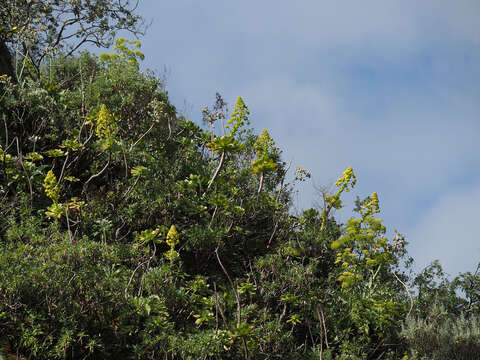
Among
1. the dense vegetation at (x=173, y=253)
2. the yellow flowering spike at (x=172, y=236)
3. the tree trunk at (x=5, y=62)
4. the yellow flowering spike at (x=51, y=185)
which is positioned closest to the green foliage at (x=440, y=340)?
the dense vegetation at (x=173, y=253)

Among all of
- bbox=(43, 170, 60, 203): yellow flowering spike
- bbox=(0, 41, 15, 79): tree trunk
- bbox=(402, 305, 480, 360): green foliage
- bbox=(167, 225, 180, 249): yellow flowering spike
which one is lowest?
bbox=(402, 305, 480, 360): green foliage

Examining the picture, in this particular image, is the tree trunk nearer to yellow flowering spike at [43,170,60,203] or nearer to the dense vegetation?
the dense vegetation

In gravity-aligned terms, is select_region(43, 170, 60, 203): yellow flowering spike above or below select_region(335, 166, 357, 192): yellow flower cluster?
below

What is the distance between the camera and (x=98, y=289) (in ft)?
14.0

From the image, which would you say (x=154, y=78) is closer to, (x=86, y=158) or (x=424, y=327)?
(x=86, y=158)

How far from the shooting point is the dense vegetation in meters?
4.23

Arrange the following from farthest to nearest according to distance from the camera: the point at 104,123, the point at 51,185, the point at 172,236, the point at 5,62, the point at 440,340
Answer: the point at 5,62, the point at 104,123, the point at 440,340, the point at 51,185, the point at 172,236

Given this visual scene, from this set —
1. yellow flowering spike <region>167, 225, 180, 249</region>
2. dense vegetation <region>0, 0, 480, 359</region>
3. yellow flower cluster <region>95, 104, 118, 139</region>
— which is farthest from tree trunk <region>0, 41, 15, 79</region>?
yellow flowering spike <region>167, 225, 180, 249</region>

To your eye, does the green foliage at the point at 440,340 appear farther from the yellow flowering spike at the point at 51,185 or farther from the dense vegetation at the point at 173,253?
the yellow flowering spike at the point at 51,185

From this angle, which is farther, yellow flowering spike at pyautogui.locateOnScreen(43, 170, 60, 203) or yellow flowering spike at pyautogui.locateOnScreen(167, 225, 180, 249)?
yellow flowering spike at pyautogui.locateOnScreen(43, 170, 60, 203)

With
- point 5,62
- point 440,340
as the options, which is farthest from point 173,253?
point 5,62

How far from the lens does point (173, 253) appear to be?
16.9 feet

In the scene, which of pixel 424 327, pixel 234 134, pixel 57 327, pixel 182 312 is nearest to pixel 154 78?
pixel 234 134

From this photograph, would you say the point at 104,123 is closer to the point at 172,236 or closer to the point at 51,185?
the point at 51,185
